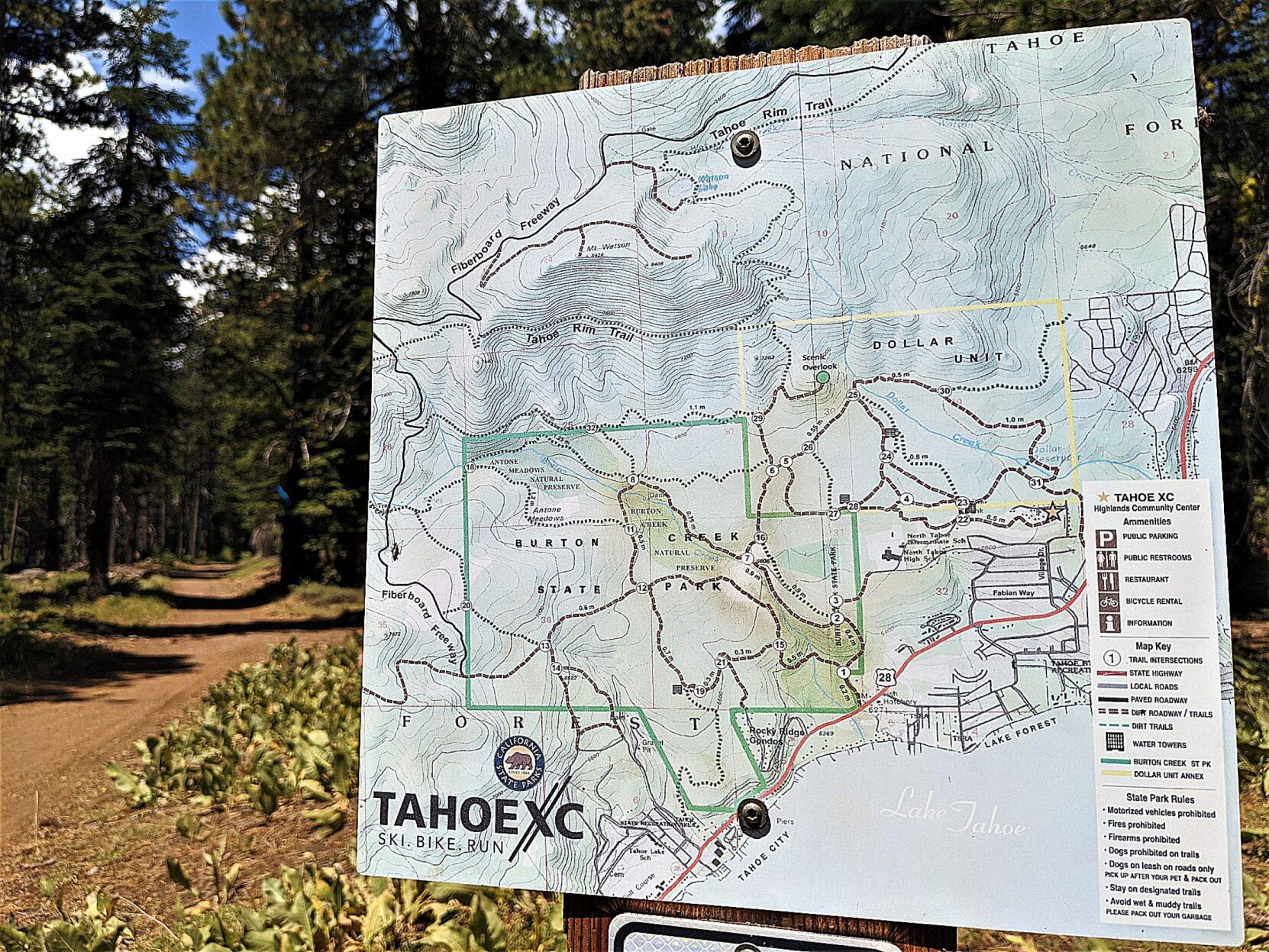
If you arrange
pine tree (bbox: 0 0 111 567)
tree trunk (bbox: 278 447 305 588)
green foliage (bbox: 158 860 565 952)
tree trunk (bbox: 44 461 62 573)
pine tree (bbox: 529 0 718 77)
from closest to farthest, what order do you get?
green foliage (bbox: 158 860 565 952) → pine tree (bbox: 529 0 718 77) → pine tree (bbox: 0 0 111 567) → tree trunk (bbox: 278 447 305 588) → tree trunk (bbox: 44 461 62 573)

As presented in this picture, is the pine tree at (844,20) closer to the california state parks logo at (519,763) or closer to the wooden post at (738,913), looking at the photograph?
the wooden post at (738,913)

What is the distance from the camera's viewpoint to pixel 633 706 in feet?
5.76

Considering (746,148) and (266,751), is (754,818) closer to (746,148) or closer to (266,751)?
(746,148)

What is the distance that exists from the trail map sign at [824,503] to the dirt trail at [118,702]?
6.89 meters

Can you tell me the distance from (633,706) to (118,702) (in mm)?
11536

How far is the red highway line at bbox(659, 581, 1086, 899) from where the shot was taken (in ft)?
5.29

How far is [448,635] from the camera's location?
1867mm

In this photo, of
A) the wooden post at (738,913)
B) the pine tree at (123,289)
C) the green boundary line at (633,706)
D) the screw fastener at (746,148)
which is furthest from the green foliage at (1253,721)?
the pine tree at (123,289)

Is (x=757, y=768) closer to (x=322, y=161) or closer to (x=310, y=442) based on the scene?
(x=322, y=161)

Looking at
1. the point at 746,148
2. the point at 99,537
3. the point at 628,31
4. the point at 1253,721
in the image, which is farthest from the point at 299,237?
the point at 99,537

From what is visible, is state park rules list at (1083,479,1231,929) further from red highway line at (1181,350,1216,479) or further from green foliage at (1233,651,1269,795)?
green foliage at (1233,651,1269,795)

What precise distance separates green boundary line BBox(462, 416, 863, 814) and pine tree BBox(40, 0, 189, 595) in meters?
16.2

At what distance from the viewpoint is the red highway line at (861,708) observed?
161 cm

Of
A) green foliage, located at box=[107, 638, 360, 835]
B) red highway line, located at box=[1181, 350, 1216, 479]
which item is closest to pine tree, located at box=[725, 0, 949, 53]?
red highway line, located at box=[1181, 350, 1216, 479]
